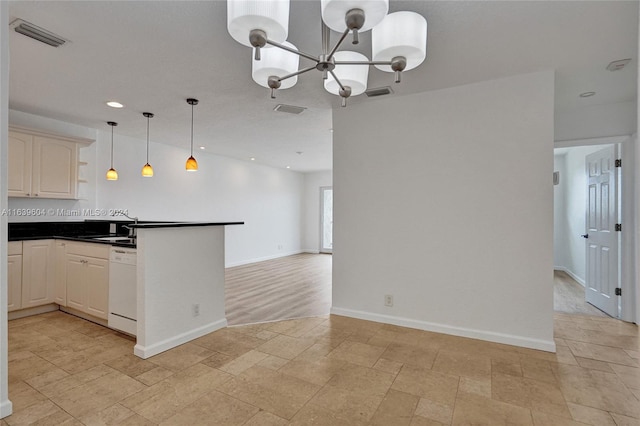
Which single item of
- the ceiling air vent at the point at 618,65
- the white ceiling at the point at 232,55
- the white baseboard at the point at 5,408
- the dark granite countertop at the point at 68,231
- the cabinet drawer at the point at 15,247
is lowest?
the white baseboard at the point at 5,408

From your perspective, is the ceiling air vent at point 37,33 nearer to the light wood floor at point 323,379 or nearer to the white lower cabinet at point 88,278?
the white lower cabinet at point 88,278

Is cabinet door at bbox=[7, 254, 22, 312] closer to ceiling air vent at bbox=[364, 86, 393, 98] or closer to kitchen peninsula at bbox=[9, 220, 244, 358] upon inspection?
kitchen peninsula at bbox=[9, 220, 244, 358]

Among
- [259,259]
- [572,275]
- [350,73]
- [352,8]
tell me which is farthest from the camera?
[259,259]

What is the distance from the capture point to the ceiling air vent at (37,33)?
218cm

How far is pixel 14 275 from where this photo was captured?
3684mm

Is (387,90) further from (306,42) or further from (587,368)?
(587,368)

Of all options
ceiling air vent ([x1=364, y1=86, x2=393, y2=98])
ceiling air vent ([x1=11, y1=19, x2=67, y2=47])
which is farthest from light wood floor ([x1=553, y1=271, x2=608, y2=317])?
ceiling air vent ([x1=11, y1=19, x2=67, y2=47])

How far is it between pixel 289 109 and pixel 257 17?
261cm

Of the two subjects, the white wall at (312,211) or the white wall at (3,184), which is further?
the white wall at (312,211)

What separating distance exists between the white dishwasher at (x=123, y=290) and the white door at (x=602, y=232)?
5.39m

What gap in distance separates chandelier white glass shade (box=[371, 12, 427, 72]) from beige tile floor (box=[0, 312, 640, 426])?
2076 millimetres

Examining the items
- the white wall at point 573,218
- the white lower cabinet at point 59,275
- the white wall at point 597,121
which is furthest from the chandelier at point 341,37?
the white wall at point 573,218

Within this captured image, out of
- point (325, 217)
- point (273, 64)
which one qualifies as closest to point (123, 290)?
point (273, 64)

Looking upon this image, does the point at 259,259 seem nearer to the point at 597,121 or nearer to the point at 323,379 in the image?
the point at 323,379
